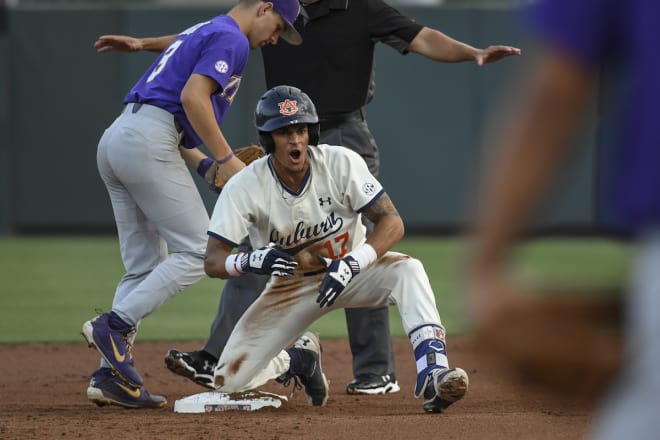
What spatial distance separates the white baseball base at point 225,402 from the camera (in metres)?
4.68

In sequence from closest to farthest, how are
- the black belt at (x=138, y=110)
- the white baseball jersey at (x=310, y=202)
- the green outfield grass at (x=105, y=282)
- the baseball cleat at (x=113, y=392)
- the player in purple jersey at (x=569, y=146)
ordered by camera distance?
the player in purple jersey at (x=569, y=146) < the white baseball jersey at (x=310, y=202) < the baseball cleat at (x=113, y=392) < the black belt at (x=138, y=110) < the green outfield grass at (x=105, y=282)

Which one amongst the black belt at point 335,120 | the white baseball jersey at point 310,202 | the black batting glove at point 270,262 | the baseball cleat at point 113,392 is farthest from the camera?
the black belt at point 335,120

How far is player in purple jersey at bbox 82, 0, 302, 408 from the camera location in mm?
4777

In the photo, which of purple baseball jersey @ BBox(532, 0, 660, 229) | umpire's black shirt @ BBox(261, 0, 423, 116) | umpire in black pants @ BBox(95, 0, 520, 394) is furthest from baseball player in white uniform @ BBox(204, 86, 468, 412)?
Answer: purple baseball jersey @ BBox(532, 0, 660, 229)

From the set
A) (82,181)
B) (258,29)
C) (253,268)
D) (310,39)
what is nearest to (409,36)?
(310,39)

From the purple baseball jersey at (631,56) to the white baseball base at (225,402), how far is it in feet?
11.5

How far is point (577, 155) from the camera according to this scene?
1.36 metres

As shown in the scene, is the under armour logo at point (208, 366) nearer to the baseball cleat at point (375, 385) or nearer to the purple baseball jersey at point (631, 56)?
the baseball cleat at point (375, 385)

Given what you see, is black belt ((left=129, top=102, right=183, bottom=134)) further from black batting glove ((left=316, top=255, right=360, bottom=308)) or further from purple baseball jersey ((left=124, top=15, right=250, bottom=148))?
black batting glove ((left=316, top=255, right=360, bottom=308))

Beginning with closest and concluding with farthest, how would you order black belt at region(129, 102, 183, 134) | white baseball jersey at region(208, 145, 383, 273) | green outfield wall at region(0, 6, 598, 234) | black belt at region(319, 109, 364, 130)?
1. white baseball jersey at region(208, 145, 383, 273)
2. black belt at region(129, 102, 183, 134)
3. black belt at region(319, 109, 364, 130)
4. green outfield wall at region(0, 6, 598, 234)

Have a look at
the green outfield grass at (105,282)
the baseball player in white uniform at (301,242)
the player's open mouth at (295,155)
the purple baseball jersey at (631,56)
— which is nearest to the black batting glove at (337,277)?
the baseball player in white uniform at (301,242)

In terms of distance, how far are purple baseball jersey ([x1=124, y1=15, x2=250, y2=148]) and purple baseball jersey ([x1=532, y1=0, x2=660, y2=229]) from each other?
3458 mm

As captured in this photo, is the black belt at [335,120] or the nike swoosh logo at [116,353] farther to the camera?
the black belt at [335,120]

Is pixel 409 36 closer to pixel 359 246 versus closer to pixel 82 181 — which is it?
pixel 359 246
